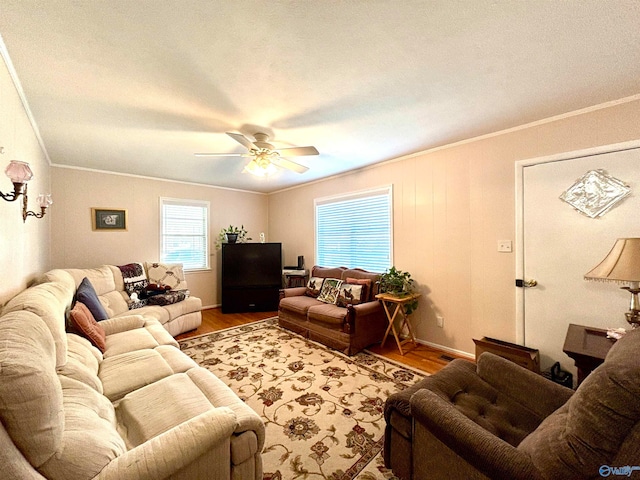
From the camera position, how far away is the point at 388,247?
3809 millimetres

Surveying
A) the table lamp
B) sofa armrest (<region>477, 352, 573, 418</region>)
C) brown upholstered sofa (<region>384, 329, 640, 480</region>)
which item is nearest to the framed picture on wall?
brown upholstered sofa (<region>384, 329, 640, 480</region>)

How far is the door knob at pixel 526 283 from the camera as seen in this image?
2529mm

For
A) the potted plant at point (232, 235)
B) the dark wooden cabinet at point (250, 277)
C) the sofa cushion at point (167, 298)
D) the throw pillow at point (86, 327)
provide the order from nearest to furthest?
the throw pillow at point (86, 327)
the sofa cushion at point (167, 298)
the dark wooden cabinet at point (250, 277)
the potted plant at point (232, 235)

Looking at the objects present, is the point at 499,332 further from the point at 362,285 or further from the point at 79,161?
the point at 79,161

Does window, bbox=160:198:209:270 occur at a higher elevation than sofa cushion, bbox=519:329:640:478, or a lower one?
higher

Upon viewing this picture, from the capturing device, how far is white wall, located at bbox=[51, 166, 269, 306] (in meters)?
3.82

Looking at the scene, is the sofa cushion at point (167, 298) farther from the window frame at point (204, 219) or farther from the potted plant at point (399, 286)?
the potted plant at point (399, 286)

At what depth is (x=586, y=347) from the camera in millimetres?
1737

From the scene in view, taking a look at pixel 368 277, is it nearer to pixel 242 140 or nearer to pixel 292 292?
pixel 292 292

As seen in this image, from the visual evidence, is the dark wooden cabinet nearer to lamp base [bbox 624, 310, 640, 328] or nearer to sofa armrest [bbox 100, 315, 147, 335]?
sofa armrest [bbox 100, 315, 147, 335]

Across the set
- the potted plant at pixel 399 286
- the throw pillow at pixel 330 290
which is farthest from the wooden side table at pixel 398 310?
the throw pillow at pixel 330 290

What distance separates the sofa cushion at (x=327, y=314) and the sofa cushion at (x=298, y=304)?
0.12 metres

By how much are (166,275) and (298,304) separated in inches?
90.7

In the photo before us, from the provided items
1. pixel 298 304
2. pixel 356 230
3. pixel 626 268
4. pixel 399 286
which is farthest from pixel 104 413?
pixel 356 230
